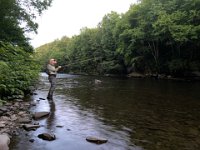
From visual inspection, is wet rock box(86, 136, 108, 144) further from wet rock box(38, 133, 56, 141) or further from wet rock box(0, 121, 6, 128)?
wet rock box(0, 121, 6, 128)

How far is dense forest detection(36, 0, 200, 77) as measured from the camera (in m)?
38.8

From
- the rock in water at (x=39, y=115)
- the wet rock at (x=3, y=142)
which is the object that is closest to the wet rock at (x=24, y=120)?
the rock in water at (x=39, y=115)

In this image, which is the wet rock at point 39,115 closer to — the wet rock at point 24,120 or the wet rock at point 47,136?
the wet rock at point 24,120

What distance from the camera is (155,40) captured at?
4709 cm

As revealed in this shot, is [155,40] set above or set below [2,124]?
above

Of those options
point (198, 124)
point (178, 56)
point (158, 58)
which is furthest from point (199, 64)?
point (198, 124)

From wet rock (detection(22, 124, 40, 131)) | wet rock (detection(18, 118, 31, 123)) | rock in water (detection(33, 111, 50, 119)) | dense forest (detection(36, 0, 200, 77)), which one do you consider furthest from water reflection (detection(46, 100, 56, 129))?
dense forest (detection(36, 0, 200, 77))

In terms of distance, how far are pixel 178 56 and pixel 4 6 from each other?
30.8 meters

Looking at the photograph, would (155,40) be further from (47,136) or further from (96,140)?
(47,136)

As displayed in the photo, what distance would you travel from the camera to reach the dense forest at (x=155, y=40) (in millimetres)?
38781

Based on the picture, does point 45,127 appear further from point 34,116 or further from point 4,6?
point 4,6

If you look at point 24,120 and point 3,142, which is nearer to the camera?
point 3,142

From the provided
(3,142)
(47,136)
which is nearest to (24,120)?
(47,136)

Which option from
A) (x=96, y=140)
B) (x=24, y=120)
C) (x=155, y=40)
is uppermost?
(x=155, y=40)
